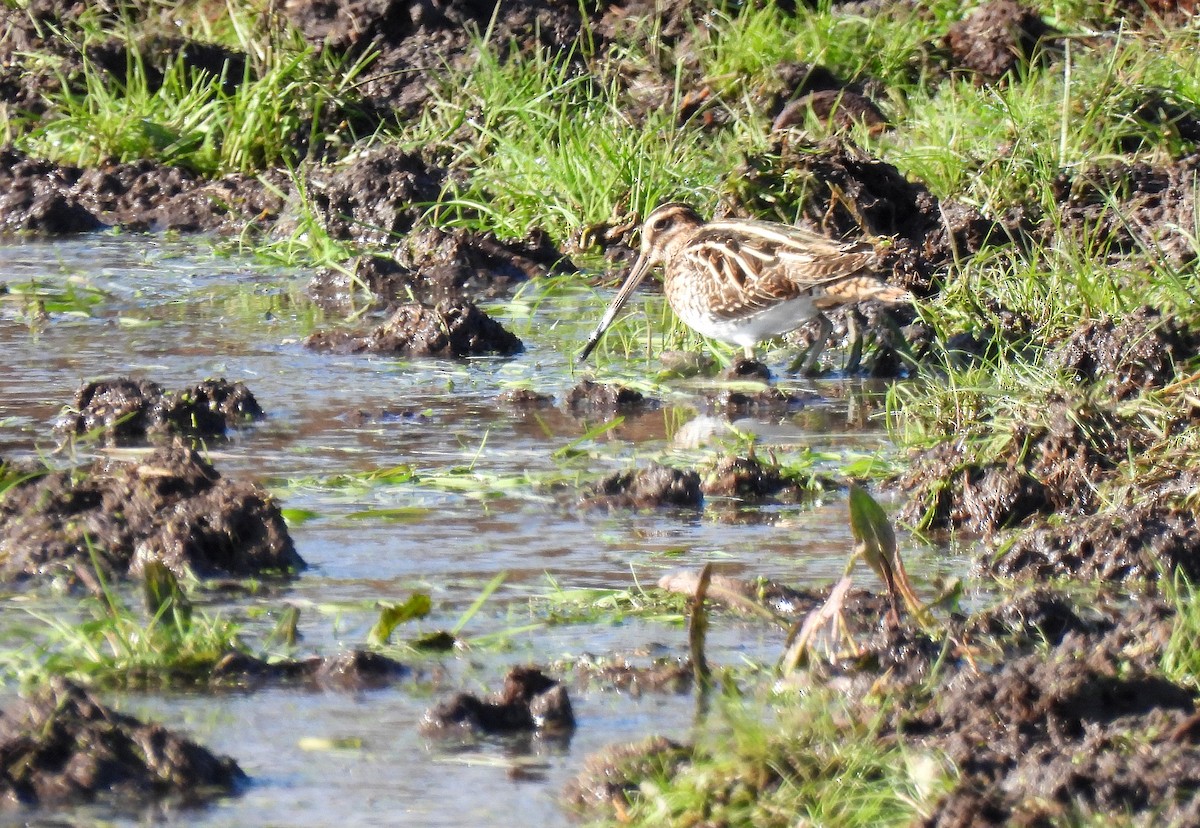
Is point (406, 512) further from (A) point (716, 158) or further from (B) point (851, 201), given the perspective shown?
(A) point (716, 158)

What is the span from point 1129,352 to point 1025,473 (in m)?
0.91

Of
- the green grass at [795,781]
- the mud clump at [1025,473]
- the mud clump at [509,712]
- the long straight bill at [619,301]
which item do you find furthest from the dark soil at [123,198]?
the green grass at [795,781]

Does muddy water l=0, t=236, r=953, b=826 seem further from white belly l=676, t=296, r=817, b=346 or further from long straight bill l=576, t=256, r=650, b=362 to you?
white belly l=676, t=296, r=817, b=346

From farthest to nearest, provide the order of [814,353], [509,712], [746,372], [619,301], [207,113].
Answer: [207,113]
[619,301]
[814,353]
[746,372]
[509,712]

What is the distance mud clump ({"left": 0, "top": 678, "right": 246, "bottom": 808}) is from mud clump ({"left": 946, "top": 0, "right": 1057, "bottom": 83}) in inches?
322

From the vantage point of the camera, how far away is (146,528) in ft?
16.7

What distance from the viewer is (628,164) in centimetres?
962

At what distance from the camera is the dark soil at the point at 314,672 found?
14.1ft

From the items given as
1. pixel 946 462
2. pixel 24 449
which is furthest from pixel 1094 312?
pixel 24 449

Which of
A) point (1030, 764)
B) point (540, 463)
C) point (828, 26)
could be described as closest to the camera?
point (1030, 764)

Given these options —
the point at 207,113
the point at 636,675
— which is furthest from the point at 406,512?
the point at 207,113

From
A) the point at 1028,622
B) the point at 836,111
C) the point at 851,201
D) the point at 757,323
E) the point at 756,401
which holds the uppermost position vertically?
the point at 836,111

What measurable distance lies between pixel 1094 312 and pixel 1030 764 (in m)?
4.03

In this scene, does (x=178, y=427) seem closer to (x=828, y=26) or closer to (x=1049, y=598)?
(x=1049, y=598)
